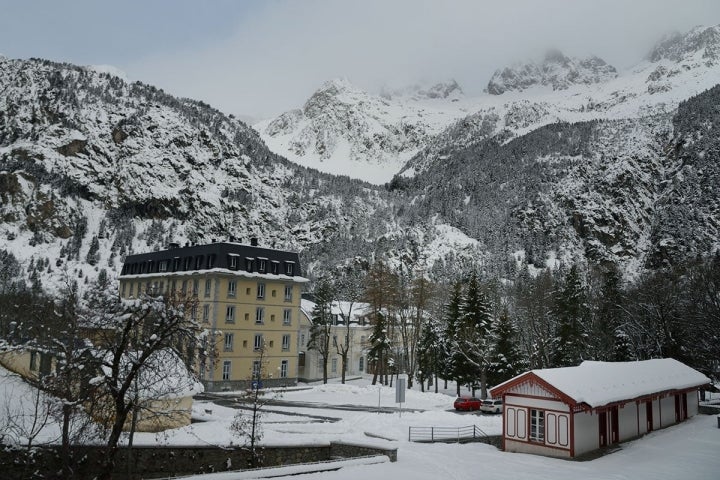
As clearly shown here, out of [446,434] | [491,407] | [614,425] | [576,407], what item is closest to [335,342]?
[491,407]

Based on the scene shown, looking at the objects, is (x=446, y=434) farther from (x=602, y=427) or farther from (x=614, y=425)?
(x=614, y=425)

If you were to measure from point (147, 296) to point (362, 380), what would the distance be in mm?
52572

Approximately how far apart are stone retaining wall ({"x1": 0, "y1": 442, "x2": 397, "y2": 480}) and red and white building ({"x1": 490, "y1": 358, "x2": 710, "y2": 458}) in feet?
23.6

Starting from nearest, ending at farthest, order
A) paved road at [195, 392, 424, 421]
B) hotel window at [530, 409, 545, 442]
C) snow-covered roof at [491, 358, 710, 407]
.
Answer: snow-covered roof at [491, 358, 710, 407], hotel window at [530, 409, 545, 442], paved road at [195, 392, 424, 421]

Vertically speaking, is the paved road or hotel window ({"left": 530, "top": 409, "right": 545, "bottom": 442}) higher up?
hotel window ({"left": 530, "top": 409, "right": 545, "bottom": 442})

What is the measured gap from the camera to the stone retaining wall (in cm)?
2291

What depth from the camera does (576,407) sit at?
22922mm

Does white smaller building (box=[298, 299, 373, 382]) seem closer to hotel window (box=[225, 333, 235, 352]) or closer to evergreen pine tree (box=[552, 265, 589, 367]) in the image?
hotel window (box=[225, 333, 235, 352])

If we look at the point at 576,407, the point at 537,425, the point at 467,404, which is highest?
the point at 576,407

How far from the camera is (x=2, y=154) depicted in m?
160

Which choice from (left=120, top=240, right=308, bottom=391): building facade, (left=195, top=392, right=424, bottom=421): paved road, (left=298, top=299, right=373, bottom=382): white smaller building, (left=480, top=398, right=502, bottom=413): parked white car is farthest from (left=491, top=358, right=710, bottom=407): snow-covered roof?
(left=298, top=299, right=373, bottom=382): white smaller building

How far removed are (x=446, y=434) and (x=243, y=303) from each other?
2969 cm

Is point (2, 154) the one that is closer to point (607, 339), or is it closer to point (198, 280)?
point (198, 280)

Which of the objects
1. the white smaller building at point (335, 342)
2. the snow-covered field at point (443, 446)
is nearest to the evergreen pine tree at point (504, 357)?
the snow-covered field at point (443, 446)
